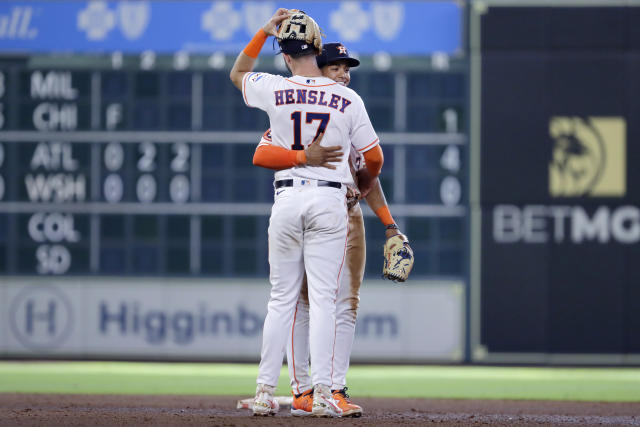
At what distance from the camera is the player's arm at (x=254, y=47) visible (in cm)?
452

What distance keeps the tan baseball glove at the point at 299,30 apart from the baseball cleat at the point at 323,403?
1505 millimetres

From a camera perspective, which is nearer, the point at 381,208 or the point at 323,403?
the point at 323,403

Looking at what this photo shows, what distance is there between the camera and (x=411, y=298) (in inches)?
392

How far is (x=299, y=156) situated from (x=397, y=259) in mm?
730

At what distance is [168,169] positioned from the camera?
10.0 m

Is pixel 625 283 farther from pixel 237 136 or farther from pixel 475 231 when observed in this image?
pixel 237 136

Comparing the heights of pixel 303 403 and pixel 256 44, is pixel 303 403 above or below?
below

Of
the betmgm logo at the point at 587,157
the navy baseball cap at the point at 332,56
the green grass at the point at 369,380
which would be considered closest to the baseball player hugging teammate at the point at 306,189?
Result: the navy baseball cap at the point at 332,56

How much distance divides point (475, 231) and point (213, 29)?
10.8 ft

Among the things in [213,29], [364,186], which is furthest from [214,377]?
[364,186]

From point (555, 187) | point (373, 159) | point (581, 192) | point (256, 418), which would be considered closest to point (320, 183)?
point (373, 159)

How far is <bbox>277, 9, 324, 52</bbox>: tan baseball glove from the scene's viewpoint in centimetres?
447

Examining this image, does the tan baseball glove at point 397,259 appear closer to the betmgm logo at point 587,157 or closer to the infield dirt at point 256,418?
the infield dirt at point 256,418

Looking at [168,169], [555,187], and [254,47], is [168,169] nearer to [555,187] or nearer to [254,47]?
[555,187]
